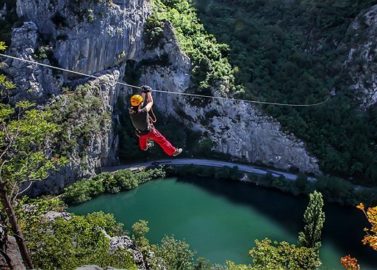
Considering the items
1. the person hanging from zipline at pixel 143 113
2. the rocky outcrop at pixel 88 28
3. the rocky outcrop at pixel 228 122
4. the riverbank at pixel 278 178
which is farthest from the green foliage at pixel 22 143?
the rocky outcrop at pixel 228 122

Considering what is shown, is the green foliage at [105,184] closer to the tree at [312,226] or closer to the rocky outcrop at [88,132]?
the rocky outcrop at [88,132]

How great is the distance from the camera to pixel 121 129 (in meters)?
48.0

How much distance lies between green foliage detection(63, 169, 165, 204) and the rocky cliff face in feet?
4.78

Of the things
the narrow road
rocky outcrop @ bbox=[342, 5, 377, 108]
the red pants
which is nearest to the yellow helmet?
the red pants

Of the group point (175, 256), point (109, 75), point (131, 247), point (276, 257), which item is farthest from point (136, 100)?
point (109, 75)

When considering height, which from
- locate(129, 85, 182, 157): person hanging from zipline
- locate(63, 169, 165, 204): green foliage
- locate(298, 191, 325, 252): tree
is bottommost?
locate(63, 169, 165, 204): green foliage

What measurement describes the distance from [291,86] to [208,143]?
9.35m

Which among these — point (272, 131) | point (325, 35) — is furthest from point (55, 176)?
point (325, 35)

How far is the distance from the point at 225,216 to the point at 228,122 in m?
10.6

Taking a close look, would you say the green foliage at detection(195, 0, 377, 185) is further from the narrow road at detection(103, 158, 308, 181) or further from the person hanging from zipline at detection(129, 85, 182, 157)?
the person hanging from zipline at detection(129, 85, 182, 157)

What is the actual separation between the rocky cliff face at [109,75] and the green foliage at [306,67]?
194 cm

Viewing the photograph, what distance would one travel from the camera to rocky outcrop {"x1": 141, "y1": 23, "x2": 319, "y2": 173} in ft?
148

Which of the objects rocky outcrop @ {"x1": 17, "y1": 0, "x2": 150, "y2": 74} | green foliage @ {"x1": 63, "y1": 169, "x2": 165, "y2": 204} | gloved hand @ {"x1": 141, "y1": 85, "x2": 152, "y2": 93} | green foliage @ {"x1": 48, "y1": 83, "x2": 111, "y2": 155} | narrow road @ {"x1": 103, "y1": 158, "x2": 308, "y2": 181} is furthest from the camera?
narrow road @ {"x1": 103, "y1": 158, "x2": 308, "y2": 181}

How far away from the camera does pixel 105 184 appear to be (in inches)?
1706
